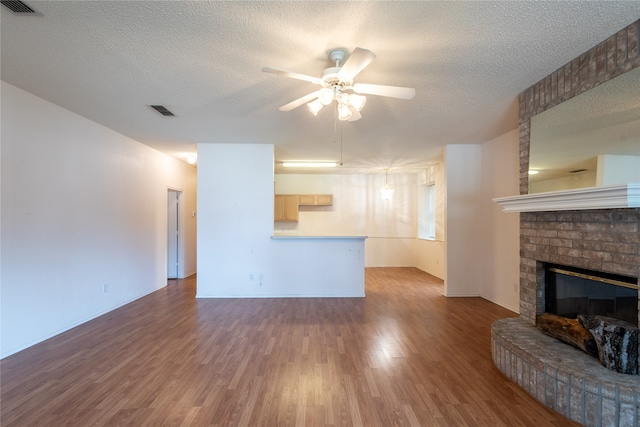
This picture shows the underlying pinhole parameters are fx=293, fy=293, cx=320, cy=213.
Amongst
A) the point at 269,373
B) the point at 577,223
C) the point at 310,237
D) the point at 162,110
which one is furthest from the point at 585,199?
the point at 162,110

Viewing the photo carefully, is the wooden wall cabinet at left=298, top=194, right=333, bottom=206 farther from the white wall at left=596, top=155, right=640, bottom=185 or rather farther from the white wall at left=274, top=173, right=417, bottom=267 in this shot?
the white wall at left=596, top=155, right=640, bottom=185

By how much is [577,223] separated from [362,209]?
19.0ft

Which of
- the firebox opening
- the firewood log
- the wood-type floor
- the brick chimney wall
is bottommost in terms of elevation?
the wood-type floor

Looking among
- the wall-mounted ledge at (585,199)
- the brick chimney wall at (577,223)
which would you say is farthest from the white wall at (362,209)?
the wall-mounted ledge at (585,199)

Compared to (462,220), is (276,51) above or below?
above

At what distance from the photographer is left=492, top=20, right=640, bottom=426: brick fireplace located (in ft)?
5.96

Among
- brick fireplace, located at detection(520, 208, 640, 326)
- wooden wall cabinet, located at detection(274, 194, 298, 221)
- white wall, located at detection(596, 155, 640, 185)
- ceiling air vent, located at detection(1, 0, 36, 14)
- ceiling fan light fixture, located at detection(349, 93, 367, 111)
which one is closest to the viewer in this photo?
ceiling air vent, located at detection(1, 0, 36, 14)

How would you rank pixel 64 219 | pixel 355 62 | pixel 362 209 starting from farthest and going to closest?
pixel 362 209
pixel 64 219
pixel 355 62

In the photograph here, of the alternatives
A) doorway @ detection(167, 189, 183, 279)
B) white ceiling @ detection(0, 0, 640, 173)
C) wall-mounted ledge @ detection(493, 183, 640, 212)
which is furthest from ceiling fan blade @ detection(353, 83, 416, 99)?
doorway @ detection(167, 189, 183, 279)

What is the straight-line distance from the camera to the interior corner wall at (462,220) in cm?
505

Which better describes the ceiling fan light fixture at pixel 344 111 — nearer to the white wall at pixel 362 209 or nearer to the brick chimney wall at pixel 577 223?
the brick chimney wall at pixel 577 223

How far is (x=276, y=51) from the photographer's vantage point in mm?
2266

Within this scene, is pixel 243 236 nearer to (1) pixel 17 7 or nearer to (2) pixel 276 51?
(2) pixel 276 51

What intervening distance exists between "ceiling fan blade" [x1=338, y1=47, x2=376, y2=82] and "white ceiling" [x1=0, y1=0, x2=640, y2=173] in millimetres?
257
